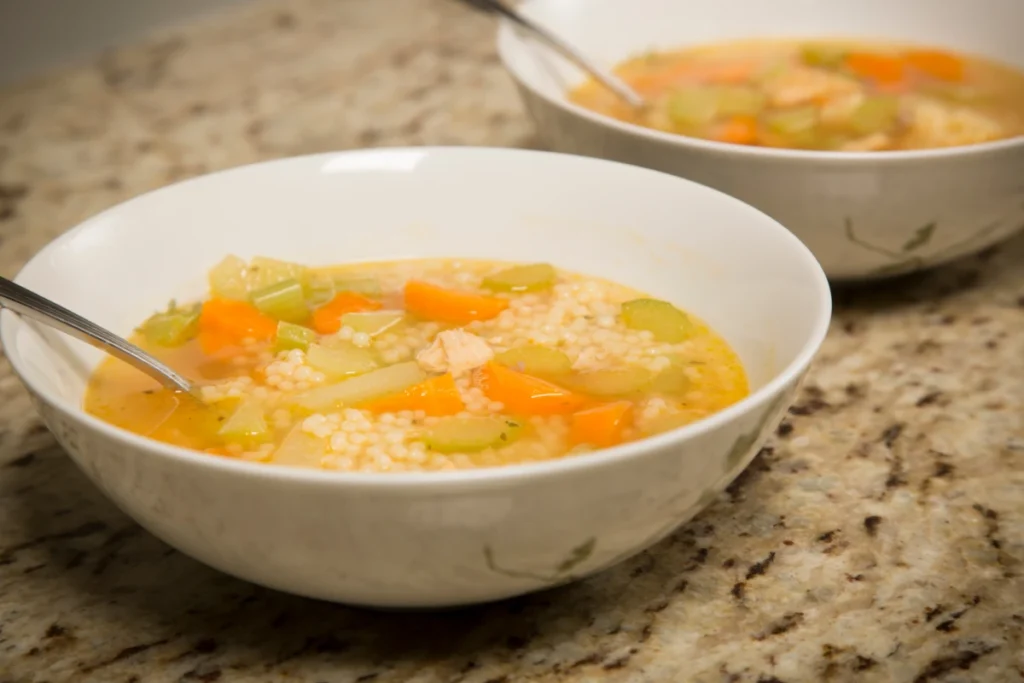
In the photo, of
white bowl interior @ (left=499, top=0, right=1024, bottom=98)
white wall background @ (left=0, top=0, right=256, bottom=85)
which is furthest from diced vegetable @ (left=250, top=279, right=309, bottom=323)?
white wall background @ (left=0, top=0, right=256, bottom=85)

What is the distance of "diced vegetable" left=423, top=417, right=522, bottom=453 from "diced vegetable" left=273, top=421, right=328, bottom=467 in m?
0.11

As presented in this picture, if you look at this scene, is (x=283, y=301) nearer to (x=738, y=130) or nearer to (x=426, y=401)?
(x=426, y=401)

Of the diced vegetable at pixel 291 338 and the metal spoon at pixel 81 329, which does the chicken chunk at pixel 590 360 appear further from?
the metal spoon at pixel 81 329

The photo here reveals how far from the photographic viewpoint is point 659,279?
5.52 feet

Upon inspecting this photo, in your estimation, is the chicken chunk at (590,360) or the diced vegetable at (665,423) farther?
the chicken chunk at (590,360)

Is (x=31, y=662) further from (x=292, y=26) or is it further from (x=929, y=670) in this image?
(x=292, y=26)

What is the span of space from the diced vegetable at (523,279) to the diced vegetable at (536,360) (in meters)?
0.20

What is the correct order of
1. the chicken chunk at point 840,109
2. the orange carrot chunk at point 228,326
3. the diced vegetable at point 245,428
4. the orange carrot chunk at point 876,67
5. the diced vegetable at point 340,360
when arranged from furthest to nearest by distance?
1. the orange carrot chunk at point 876,67
2. the chicken chunk at point 840,109
3. the orange carrot chunk at point 228,326
4. the diced vegetable at point 340,360
5. the diced vegetable at point 245,428

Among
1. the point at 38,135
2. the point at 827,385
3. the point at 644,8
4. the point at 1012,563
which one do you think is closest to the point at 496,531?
the point at 1012,563

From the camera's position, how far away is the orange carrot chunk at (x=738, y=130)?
2068 mm

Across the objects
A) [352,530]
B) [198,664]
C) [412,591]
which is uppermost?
[352,530]

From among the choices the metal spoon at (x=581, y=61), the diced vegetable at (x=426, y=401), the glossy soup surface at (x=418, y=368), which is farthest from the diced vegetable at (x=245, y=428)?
the metal spoon at (x=581, y=61)

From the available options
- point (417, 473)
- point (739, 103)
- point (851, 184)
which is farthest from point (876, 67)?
point (417, 473)

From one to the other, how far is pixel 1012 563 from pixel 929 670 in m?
0.22
